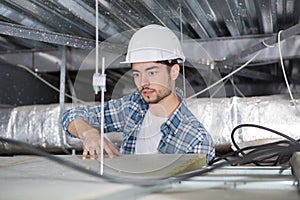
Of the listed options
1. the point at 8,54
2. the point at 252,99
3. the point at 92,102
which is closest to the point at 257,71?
the point at 252,99

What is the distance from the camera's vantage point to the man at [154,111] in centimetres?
134

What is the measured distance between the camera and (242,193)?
0.50 metres

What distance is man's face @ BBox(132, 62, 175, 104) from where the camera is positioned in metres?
1.32

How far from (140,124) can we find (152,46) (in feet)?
1.00

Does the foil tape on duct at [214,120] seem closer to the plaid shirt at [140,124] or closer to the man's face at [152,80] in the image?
the plaid shirt at [140,124]

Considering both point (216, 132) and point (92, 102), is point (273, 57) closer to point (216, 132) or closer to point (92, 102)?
point (216, 132)

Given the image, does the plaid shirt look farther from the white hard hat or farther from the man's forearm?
the white hard hat

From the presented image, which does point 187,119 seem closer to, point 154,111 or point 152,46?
point 154,111

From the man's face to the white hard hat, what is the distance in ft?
0.08

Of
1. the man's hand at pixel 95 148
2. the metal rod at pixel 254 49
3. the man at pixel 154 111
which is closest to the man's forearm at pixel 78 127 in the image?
the man at pixel 154 111

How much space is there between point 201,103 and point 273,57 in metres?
0.50

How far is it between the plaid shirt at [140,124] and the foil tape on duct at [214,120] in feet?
0.58

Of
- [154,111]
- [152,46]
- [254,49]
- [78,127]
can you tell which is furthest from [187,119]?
[254,49]

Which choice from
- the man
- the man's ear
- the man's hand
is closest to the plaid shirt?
the man
